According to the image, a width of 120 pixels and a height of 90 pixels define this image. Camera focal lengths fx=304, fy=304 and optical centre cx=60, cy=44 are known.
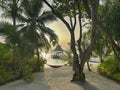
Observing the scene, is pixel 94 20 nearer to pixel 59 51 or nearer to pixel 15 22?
pixel 15 22

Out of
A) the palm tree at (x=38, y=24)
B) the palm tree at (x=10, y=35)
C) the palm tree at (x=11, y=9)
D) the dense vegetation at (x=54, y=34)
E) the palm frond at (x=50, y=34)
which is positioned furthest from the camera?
the palm frond at (x=50, y=34)

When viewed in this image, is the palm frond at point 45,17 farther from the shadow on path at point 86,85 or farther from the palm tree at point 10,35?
the shadow on path at point 86,85

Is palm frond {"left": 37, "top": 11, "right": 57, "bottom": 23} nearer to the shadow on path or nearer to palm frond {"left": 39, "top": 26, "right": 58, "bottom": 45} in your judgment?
palm frond {"left": 39, "top": 26, "right": 58, "bottom": 45}

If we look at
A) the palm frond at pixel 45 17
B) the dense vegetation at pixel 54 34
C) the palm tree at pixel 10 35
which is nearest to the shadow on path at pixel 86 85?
the dense vegetation at pixel 54 34

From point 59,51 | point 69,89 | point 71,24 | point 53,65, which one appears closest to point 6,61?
point 71,24

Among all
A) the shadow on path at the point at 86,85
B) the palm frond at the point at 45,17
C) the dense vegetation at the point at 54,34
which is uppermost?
the palm frond at the point at 45,17

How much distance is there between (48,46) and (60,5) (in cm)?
935

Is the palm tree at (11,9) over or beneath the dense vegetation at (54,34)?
over

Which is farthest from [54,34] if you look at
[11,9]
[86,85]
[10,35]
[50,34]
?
[86,85]

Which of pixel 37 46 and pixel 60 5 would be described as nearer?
pixel 60 5

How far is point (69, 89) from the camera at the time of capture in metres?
14.0

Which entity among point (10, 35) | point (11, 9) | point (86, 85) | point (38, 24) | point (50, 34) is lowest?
point (86, 85)

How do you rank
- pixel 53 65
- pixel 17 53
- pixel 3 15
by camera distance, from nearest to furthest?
pixel 17 53 < pixel 3 15 < pixel 53 65

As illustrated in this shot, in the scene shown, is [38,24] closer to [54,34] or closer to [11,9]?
[54,34]
